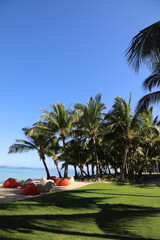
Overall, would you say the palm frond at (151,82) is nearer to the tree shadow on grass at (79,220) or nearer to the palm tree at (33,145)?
the tree shadow on grass at (79,220)

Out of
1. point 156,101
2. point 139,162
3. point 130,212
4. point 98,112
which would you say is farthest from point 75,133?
point 130,212

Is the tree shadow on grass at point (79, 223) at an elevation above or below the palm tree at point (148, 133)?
below

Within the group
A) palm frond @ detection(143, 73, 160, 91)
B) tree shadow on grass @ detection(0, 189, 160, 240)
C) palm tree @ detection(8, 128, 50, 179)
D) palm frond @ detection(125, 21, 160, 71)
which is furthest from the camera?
palm tree @ detection(8, 128, 50, 179)

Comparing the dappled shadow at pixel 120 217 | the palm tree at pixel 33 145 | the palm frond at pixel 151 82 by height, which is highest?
the palm frond at pixel 151 82

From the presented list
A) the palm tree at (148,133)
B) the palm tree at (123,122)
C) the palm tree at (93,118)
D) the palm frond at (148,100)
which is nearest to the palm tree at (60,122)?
the palm tree at (93,118)

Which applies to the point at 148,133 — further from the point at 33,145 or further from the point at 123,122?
the point at 33,145

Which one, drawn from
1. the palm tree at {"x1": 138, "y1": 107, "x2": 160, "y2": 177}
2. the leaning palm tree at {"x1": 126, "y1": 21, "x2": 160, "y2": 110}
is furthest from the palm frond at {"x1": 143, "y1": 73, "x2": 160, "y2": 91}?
the palm tree at {"x1": 138, "y1": 107, "x2": 160, "y2": 177}

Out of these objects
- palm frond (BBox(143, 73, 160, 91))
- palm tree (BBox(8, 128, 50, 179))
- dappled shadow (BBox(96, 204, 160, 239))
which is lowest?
dappled shadow (BBox(96, 204, 160, 239))

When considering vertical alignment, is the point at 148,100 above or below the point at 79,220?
above

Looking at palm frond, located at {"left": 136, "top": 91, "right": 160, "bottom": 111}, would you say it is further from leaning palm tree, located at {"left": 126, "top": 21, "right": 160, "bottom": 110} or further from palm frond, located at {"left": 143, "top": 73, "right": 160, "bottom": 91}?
leaning palm tree, located at {"left": 126, "top": 21, "right": 160, "bottom": 110}

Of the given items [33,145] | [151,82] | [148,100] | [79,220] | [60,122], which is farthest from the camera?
[33,145]

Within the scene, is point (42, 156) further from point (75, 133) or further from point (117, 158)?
point (117, 158)

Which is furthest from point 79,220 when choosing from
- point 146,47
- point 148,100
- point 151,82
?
point 151,82

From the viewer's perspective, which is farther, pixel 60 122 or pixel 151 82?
pixel 60 122
